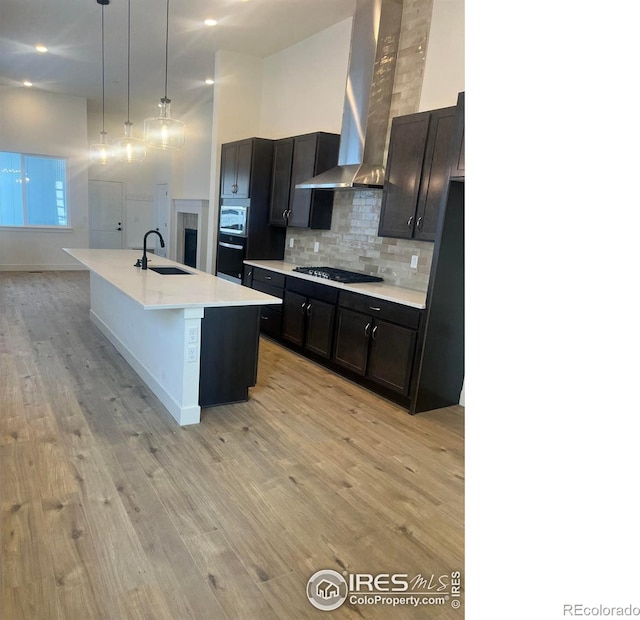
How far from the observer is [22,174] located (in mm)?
Answer: 8453

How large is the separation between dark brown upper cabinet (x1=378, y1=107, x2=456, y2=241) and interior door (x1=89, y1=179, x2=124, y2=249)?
8494 millimetres

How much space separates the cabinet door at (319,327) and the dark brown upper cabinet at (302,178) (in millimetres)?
1041

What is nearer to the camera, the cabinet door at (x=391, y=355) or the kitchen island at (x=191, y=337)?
the kitchen island at (x=191, y=337)

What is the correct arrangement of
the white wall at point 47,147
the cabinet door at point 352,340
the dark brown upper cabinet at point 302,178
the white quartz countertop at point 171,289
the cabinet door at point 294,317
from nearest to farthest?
the white quartz countertop at point 171,289
the cabinet door at point 352,340
the cabinet door at point 294,317
the dark brown upper cabinet at point 302,178
the white wall at point 47,147

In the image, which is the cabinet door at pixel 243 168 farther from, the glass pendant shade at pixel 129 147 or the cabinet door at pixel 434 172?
the cabinet door at pixel 434 172

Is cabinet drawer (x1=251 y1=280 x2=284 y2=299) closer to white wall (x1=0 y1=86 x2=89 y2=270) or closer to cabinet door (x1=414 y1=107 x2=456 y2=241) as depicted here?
cabinet door (x1=414 y1=107 x2=456 y2=241)

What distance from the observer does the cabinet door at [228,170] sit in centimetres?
570

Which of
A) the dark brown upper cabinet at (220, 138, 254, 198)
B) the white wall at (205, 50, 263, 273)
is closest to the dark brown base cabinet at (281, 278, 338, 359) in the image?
the dark brown upper cabinet at (220, 138, 254, 198)

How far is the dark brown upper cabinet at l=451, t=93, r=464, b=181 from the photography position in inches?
120

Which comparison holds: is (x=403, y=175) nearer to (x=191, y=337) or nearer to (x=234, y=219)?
(x=191, y=337)

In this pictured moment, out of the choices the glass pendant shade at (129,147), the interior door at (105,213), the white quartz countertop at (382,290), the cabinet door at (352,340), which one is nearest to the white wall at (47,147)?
the interior door at (105,213)

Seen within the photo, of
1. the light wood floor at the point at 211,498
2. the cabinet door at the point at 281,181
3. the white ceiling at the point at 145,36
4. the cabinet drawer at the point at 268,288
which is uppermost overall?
the white ceiling at the point at 145,36
